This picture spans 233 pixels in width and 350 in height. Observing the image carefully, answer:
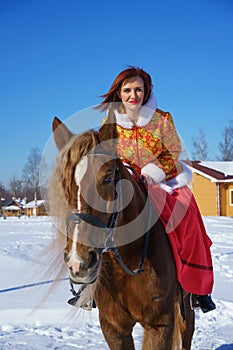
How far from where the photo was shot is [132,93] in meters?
2.76

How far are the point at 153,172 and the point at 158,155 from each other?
167 millimetres

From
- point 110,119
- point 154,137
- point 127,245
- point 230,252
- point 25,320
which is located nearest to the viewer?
point 110,119

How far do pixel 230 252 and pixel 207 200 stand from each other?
17.4 metres

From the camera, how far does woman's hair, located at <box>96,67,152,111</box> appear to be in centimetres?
280

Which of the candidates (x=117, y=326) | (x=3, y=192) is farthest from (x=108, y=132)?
(x=3, y=192)

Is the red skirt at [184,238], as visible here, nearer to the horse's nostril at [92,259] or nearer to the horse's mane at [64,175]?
the horse's mane at [64,175]

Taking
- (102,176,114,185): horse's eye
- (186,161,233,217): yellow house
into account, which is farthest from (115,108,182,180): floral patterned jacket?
(186,161,233,217): yellow house

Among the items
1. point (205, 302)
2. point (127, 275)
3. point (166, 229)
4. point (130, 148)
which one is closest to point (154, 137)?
point (130, 148)

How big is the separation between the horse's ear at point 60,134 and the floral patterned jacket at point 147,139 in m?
0.76

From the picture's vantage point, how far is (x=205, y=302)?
299cm

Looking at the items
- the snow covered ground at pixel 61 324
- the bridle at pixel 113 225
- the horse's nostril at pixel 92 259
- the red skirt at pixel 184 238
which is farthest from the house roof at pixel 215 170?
the horse's nostril at pixel 92 259

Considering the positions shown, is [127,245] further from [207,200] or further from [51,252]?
[207,200]

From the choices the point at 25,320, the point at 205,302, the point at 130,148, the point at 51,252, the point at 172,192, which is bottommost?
the point at 25,320

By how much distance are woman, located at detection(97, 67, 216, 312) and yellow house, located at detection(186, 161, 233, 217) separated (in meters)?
24.0
